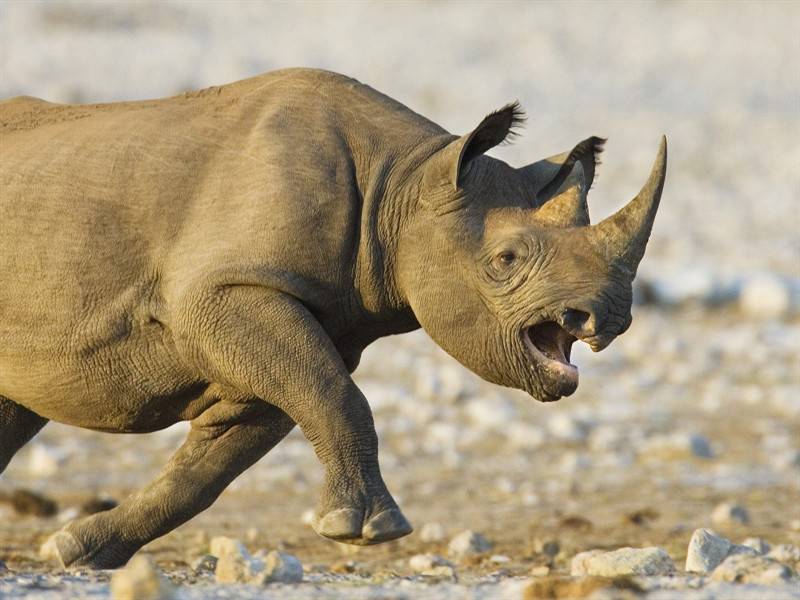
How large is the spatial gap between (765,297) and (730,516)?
Answer: 7461 mm

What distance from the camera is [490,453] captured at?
12445 mm

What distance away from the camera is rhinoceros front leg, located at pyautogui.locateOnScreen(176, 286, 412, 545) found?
6.77m

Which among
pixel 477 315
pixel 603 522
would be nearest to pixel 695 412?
pixel 603 522

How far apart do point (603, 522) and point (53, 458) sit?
12.0 feet

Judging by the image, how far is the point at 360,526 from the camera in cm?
661

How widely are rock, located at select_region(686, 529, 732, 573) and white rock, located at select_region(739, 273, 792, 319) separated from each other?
10.0m

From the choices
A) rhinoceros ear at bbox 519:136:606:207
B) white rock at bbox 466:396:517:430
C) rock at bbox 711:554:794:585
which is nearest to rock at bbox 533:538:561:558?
rhinoceros ear at bbox 519:136:606:207

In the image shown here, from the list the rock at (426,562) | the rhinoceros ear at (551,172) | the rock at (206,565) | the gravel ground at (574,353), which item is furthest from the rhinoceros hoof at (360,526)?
the rock at (426,562)

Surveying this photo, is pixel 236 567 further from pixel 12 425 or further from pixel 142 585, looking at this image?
pixel 12 425

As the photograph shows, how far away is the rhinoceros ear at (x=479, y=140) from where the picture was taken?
6965 millimetres

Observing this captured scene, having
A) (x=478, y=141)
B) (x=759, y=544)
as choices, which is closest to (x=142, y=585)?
(x=478, y=141)

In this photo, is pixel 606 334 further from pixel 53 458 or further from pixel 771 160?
pixel 771 160

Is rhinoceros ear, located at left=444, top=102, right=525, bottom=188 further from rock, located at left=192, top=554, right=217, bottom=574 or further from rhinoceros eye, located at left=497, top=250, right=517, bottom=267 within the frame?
rock, located at left=192, top=554, right=217, bottom=574

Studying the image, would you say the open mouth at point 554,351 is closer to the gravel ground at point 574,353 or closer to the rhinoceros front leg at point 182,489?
the gravel ground at point 574,353
